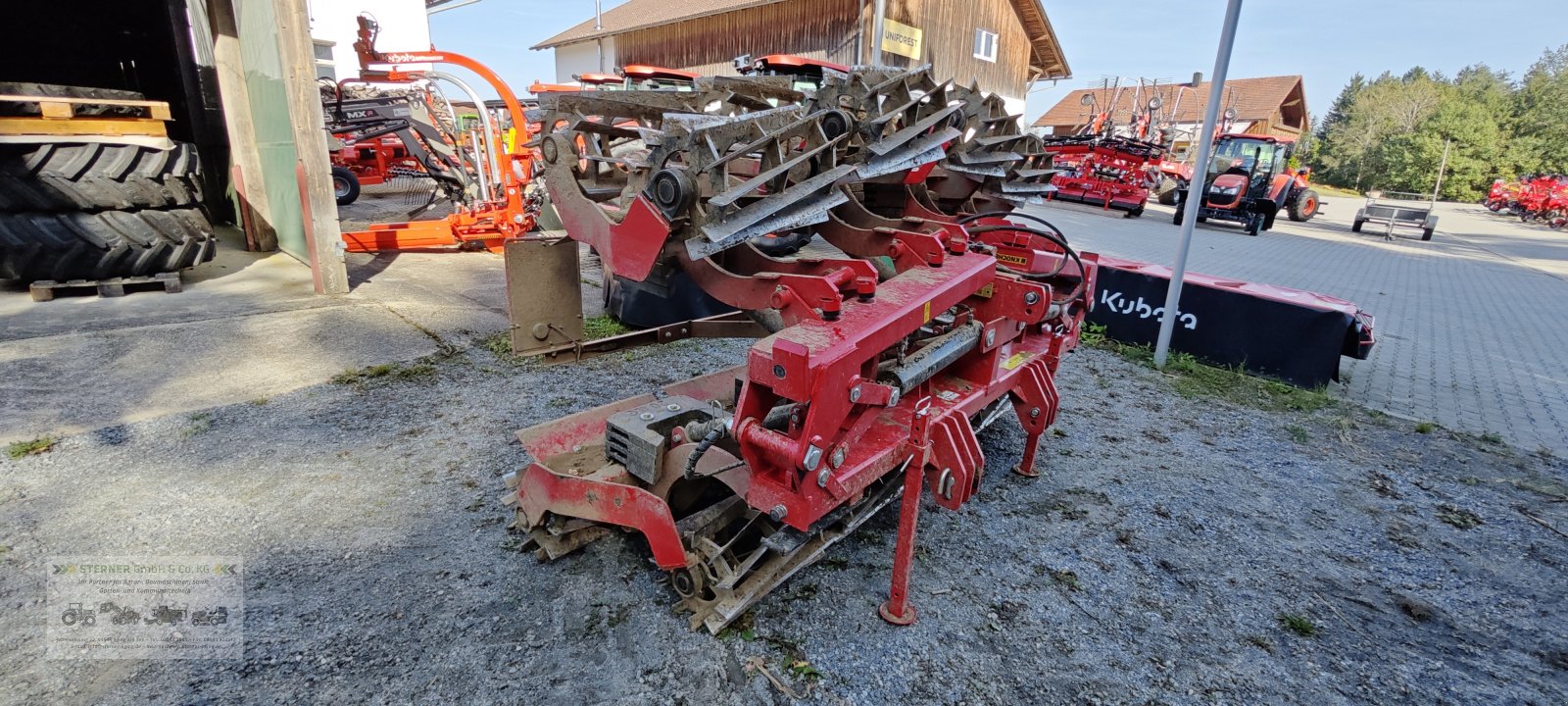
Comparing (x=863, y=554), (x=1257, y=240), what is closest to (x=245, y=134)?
(x=863, y=554)

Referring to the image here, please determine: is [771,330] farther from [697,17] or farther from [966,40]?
[966,40]

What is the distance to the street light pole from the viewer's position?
487 cm

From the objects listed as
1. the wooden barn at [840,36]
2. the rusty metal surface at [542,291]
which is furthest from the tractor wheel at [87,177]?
the wooden barn at [840,36]

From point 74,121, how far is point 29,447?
3.50m

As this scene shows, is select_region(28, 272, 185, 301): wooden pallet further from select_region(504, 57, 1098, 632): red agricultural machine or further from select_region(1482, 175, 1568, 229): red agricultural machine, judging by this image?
select_region(1482, 175, 1568, 229): red agricultural machine

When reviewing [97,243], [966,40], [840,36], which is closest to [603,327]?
[97,243]

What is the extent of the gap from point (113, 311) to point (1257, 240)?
17145 millimetres

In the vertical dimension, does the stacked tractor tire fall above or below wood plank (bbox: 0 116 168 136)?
below

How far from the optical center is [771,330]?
304cm

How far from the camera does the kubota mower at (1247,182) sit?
15.1m

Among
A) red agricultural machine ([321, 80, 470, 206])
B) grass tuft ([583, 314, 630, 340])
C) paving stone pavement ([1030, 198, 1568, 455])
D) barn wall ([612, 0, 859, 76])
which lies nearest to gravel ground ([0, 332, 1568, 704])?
paving stone pavement ([1030, 198, 1568, 455])

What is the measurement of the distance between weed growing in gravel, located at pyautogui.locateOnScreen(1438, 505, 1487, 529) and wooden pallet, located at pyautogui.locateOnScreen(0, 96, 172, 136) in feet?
29.6

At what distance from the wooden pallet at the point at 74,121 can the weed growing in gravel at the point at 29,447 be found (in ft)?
10.5

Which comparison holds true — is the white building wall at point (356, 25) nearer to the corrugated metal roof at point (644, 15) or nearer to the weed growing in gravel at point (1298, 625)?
the corrugated metal roof at point (644, 15)
